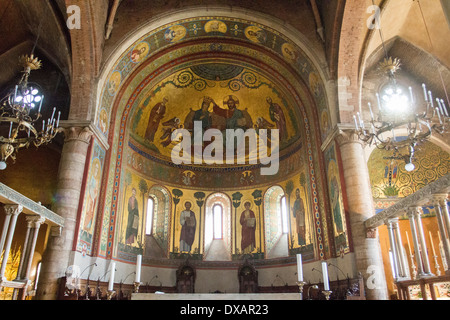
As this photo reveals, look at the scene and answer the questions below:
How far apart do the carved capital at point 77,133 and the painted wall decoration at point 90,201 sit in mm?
558

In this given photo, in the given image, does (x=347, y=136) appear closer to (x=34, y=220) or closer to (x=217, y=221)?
(x=217, y=221)

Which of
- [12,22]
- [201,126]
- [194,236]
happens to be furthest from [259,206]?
[12,22]

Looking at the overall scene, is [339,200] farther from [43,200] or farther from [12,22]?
[12,22]

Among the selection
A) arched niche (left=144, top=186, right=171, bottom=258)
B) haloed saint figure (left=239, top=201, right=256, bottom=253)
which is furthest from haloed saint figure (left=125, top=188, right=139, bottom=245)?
haloed saint figure (left=239, top=201, right=256, bottom=253)

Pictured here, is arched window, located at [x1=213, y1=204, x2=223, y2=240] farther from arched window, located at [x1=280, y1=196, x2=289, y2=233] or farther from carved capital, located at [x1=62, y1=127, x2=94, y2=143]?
carved capital, located at [x1=62, y1=127, x2=94, y2=143]

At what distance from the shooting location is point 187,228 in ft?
58.1

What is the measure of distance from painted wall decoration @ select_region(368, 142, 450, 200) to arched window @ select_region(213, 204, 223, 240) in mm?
7748

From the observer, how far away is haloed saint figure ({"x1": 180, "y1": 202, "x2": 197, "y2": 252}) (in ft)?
57.0

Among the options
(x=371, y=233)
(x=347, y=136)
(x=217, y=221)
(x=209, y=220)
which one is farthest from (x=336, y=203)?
(x=209, y=220)

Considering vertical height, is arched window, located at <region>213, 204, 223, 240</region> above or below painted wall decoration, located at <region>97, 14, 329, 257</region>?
below

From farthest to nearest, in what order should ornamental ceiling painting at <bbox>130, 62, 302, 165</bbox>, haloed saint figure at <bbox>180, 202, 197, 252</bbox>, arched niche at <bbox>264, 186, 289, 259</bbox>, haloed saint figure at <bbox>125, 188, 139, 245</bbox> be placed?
haloed saint figure at <bbox>180, 202, 197, 252</bbox>
ornamental ceiling painting at <bbox>130, 62, 302, 165</bbox>
arched niche at <bbox>264, 186, 289, 259</bbox>
haloed saint figure at <bbox>125, 188, 139, 245</bbox>

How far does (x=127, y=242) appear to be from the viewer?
14852 mm

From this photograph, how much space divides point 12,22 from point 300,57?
39.7 ft

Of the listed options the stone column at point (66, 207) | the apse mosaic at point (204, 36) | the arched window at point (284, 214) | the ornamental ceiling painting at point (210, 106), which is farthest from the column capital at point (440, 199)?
the stone column at point (66, 207)
